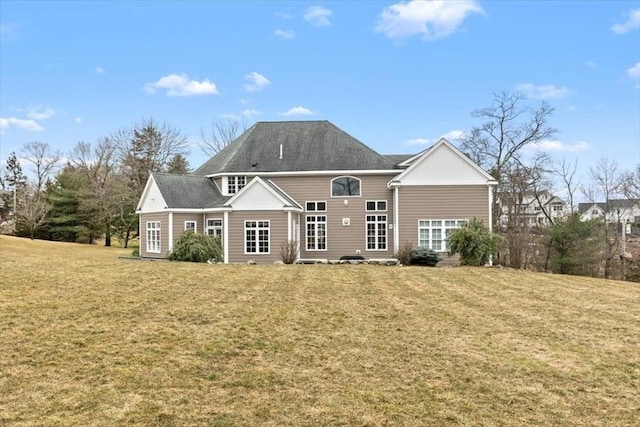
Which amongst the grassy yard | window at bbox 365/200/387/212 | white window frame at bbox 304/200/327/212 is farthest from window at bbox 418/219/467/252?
the grassy yard

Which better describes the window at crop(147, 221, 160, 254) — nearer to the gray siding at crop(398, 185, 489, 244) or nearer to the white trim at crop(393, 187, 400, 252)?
the white trim at crop(393, 187, 400, 252)

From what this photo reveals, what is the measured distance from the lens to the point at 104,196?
4553 cm

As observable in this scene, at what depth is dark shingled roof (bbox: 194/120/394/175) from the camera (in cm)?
2731

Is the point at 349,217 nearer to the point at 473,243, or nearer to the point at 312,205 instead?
the point at 312,205

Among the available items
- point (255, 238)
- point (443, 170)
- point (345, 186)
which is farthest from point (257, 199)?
point (443, 170)

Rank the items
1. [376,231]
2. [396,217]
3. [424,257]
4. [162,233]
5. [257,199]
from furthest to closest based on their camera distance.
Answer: [376,231], [162,233], [396,217], [257,199], [424,257]

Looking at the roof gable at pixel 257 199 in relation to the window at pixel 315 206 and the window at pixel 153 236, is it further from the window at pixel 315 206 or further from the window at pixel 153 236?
the window at pixel 153 236

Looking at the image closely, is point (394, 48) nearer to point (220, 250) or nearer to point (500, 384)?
point (220, 250)

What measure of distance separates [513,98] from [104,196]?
1477 inches

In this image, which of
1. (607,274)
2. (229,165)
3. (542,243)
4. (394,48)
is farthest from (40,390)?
(607,274)

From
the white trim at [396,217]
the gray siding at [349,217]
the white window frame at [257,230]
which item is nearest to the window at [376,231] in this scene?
the gray siding at [349,217]

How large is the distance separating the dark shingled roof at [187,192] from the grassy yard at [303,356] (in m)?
13.7

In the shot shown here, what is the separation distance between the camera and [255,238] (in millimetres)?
24172

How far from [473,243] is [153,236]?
17285 millimetres
